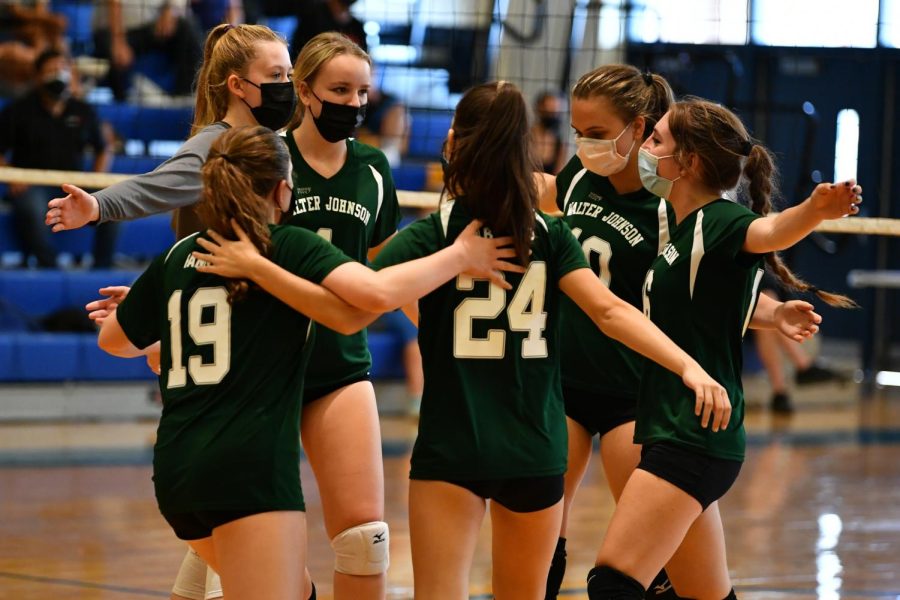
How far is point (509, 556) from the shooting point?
9.34ft

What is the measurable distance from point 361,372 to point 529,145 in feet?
2.72

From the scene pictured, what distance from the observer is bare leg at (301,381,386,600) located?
3182 mm

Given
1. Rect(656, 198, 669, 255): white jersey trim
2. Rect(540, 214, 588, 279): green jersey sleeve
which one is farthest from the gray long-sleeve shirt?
Rect(656, 198, 669, 255): white jersey trim

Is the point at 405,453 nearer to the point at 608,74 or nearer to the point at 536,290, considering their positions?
the point at 608,74

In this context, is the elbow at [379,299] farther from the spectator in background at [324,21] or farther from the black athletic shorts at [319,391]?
the spectator in background at [324,21]

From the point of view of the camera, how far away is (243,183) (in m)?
2.62

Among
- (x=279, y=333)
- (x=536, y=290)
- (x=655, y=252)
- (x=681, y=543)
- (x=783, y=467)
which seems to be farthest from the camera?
(x=783, y=467)

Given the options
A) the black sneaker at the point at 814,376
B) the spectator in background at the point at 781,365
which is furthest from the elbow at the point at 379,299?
the black sneaker at the point at 814,376

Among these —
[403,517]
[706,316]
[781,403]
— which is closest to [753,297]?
[706,316]

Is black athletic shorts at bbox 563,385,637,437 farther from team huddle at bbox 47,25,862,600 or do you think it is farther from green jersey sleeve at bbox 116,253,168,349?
green jersey sleeve at bbox 116,253,168,349

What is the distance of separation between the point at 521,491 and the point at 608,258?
3.01 ft

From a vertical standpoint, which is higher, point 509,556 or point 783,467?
point 509,556

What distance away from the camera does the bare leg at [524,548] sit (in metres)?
2.82

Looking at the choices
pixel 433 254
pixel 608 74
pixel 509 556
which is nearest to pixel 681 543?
pixel 509 556
